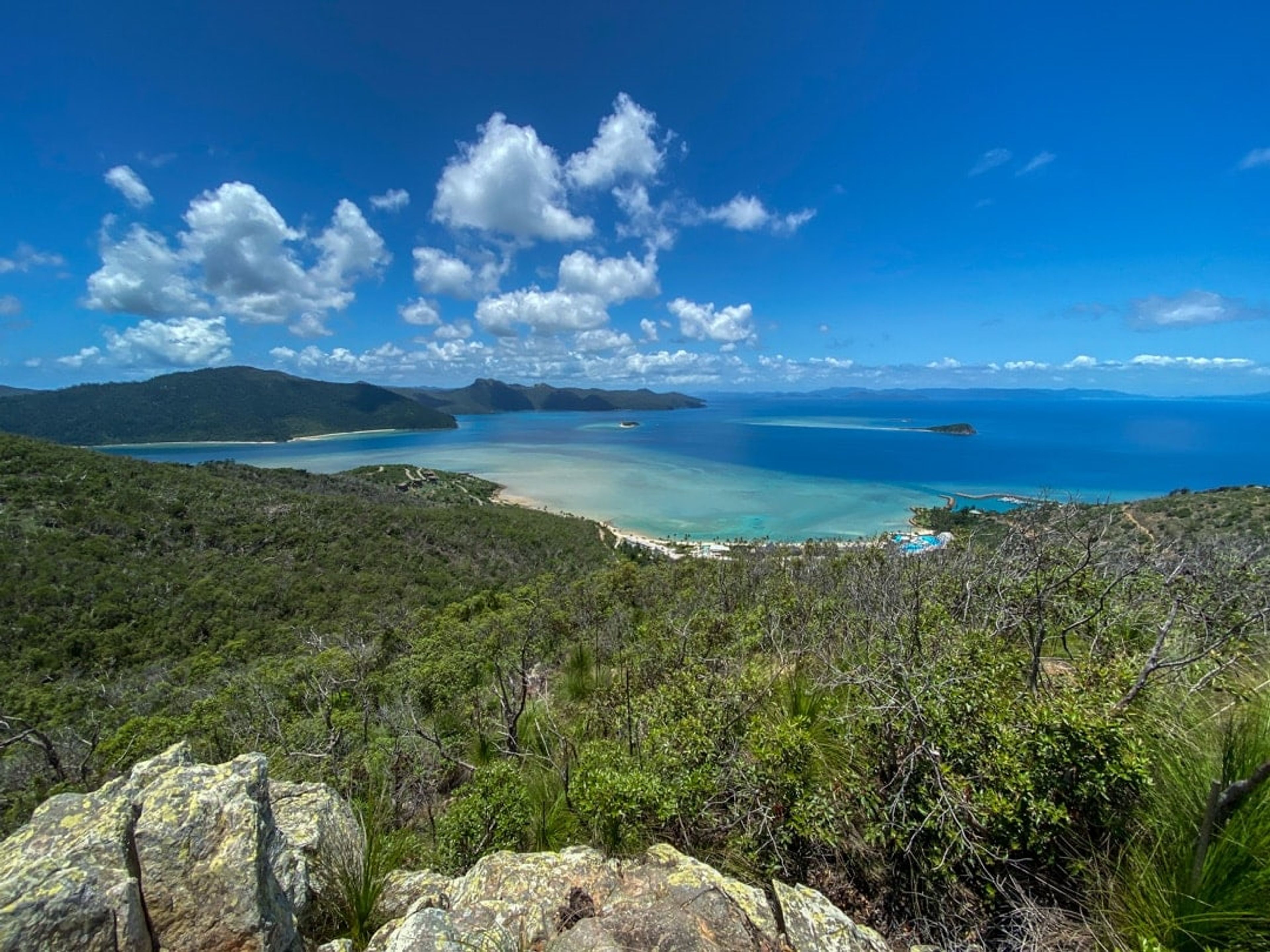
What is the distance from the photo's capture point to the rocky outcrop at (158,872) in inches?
75.9

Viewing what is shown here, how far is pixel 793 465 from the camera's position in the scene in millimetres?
113125

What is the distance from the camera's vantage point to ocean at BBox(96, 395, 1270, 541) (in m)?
68.9

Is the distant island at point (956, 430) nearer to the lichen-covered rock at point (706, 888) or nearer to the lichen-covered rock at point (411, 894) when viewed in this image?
the lichen-covered rock at point (706, 888)

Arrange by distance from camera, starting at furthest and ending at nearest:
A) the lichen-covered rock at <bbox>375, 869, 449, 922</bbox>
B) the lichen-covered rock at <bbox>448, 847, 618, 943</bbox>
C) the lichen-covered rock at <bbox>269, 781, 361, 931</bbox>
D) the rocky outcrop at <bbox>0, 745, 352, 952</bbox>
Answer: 1. the lichen-covered rock at <bbox>375, 869, 449, 922</bbox>
2. the lichen-covered rock at <bbox>269, 781, 361, 931</bbox>
3. the lichen-covered rock at <bbox>448, 847, 618, 943</bbox>
4. the rocky outcrop at <bbox>0, 745, 352, 952</bbox>

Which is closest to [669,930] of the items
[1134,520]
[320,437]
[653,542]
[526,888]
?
[526,888]

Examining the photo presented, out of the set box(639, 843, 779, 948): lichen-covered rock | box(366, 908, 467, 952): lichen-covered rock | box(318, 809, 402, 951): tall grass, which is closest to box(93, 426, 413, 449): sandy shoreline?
box(318, 809, 402, 951): tall grass

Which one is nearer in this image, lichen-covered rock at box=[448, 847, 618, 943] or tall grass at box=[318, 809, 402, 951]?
lichen-covered rock at box=[448, 847, 618, 943]

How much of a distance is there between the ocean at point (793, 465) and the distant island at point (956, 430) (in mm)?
4165

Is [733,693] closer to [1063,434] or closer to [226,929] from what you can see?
[226,929]

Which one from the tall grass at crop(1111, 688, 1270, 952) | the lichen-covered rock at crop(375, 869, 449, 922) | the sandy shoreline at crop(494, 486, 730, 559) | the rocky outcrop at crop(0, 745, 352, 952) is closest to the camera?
the tall grass at crop(1111, 688, 1270, 952)

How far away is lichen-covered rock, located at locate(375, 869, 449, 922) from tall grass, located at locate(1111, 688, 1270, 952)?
3309 mm

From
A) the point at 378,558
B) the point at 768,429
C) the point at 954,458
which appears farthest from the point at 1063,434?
the point at 378,558

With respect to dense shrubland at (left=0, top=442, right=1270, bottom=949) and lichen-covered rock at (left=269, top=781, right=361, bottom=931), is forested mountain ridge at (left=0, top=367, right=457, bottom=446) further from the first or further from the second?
lichen-covered rock at (left=269, top=781, right=361, bottom=931)

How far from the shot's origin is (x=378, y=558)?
40.0 m
